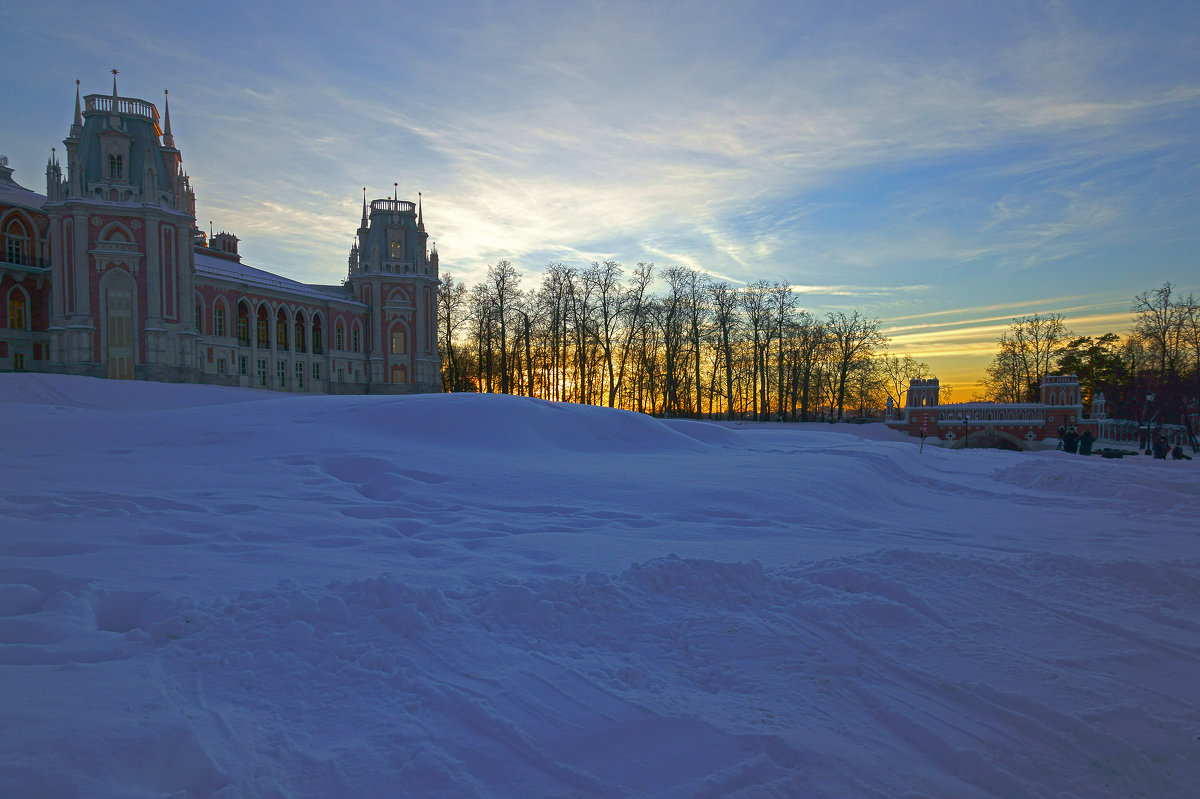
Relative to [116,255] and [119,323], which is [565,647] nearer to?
[119,323]

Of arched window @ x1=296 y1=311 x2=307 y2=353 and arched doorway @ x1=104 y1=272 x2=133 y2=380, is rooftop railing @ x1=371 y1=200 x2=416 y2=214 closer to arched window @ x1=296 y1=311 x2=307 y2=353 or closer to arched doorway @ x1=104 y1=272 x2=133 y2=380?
arched window @ x1=296 y1=311 x2=307 y2=353

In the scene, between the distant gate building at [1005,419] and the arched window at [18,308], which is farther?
the distant gate building at [1005,419]

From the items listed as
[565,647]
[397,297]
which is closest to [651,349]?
[397,297]

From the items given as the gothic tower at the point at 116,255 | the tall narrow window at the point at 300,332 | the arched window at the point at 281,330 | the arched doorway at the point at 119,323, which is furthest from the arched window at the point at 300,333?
the arched doorway at the point at 119,323

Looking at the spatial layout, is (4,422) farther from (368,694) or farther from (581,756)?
(581,756)

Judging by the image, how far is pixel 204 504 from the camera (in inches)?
303

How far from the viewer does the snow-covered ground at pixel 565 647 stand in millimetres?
3135

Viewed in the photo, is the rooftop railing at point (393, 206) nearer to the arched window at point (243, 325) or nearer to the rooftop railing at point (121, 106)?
the arched window at point (243, 325)

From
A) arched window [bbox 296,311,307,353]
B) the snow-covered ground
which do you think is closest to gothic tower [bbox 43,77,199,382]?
arched window [bbox 296,311,307,353]

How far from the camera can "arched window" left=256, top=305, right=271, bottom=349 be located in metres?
47.9

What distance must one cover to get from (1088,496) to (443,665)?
49.0 feet

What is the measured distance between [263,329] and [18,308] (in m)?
13.7

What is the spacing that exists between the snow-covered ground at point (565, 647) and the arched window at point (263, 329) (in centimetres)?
4217

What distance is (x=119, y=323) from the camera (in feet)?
121
